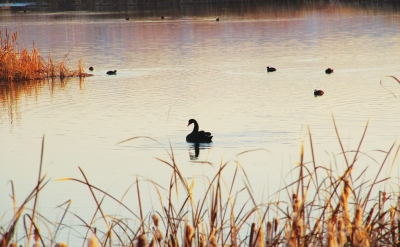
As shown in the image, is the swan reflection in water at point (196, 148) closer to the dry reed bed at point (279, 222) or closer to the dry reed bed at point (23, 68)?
the dry reed bed at point (279, 222)

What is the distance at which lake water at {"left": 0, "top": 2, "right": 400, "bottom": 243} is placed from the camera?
8.67 m

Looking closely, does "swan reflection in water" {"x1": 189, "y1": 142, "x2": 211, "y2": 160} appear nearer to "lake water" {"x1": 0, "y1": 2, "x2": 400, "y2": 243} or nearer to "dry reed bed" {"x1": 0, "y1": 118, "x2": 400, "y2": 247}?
"lake water" {"x1": 0, "y1": 2, "x2": 400, "y2": 243}

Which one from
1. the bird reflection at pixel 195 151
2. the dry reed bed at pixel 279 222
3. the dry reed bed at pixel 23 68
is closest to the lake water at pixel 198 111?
the bird reflection at pixel 195 151

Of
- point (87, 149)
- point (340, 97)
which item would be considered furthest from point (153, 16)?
point (87, 149)

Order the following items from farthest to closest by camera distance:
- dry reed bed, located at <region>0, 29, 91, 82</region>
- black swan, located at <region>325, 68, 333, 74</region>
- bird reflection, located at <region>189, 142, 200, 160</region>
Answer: black swan, located at <region>325, 68, 333, 74</region>
dry reed bed, located at <region>0, 29, 91, 82</region>
bird reflection, located at <region>189, 142, 200, 160</region>

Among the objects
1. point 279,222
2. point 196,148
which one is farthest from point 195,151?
point 279,222

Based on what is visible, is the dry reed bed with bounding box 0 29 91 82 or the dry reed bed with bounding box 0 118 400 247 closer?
the dry reed bed with bounding box 0 118 400 247

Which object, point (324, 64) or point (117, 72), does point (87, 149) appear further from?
point (324, 64)

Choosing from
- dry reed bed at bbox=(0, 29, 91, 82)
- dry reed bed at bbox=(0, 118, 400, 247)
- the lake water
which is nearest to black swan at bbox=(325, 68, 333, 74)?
the lake water

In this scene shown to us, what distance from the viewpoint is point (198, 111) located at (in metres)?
14.0

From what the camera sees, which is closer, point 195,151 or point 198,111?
point 195,151

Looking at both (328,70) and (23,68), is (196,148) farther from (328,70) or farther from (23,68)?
(328,70)

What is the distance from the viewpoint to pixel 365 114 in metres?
12.8

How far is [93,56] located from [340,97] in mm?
13073
